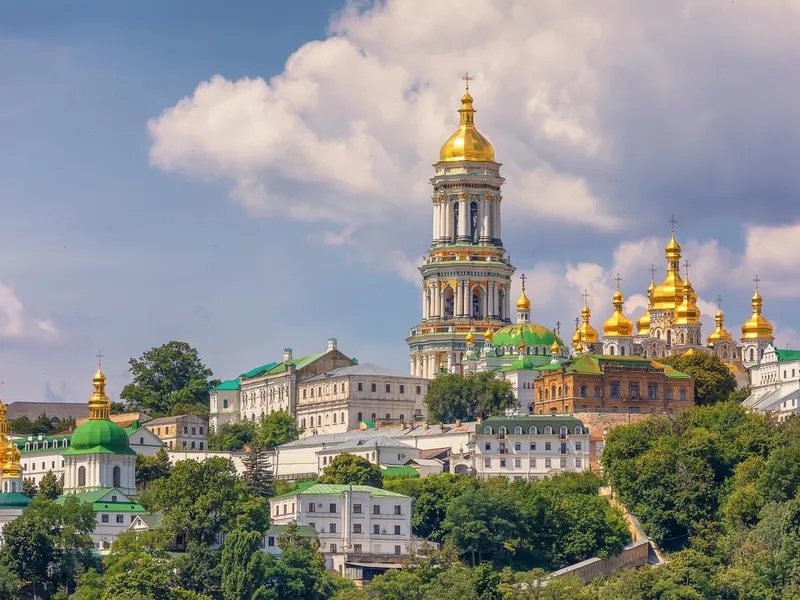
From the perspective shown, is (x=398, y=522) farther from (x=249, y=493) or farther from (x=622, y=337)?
(x=622, y=337)

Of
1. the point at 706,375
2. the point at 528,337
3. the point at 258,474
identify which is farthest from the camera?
the point at 528,337

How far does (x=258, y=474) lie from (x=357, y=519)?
12437mm

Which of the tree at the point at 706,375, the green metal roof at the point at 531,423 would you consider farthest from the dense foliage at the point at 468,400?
the green metal roof at the point at 531,423

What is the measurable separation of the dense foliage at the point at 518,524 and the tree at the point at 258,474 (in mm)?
9046

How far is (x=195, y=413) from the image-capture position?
6009 inches

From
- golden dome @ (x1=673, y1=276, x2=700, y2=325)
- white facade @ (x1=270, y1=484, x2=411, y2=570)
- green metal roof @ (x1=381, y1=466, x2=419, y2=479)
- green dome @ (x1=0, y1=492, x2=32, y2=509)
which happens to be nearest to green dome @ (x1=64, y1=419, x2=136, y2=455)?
green dome @ (x1=0, y1=492, x2=32, y2=509)

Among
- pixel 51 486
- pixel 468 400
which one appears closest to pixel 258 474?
pixel 51 486

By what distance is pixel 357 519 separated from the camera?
112 metres

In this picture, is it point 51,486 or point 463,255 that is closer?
point 51,486

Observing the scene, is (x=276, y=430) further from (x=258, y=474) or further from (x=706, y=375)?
(x=706, y=375)

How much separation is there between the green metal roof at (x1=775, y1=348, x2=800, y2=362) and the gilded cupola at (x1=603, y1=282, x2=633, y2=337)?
18223mm

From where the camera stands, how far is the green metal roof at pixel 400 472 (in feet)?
401

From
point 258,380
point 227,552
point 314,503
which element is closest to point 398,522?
point 314,503

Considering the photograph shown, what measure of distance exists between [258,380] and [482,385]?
19.9 metres
